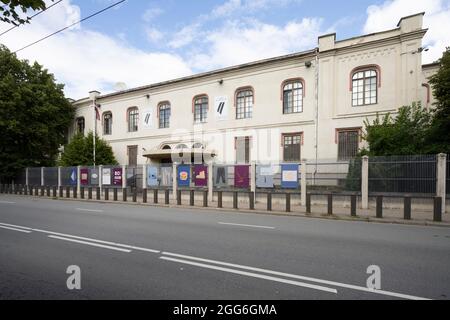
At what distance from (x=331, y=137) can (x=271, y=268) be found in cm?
1662

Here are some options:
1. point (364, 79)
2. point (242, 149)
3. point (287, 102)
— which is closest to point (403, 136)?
point (364, 79)

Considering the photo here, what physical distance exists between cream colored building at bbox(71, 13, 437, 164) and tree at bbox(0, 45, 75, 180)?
27.4 ft

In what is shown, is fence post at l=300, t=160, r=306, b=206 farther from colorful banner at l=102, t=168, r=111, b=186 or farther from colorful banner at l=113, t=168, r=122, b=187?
colorful banner at l=102, t=168, r=111, b=186

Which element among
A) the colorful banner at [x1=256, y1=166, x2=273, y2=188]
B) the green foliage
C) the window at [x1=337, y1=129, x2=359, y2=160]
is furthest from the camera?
the window at [x1=337, y1=129, x2=359, y2=160]

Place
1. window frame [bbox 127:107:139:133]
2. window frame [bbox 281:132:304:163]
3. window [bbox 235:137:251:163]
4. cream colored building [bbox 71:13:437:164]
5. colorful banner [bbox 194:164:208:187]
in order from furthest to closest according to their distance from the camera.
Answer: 1. window frame [bbox 127:107:139:133]
2. window [bbox 235:137:251:163]
3. window frame [bbox 281:132:304:163]
4. cream colored building [bbox 71:13:437:164]
5. colorful banner [bbox 194:164:208:187]

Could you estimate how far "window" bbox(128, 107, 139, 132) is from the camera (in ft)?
93.2

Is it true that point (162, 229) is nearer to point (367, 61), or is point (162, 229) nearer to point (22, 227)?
point (22, 227)

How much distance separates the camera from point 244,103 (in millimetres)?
22859

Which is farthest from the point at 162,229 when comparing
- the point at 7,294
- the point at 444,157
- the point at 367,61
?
the point at 367,61

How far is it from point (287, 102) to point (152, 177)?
12.0 m

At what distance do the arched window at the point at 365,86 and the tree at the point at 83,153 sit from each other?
929 inches

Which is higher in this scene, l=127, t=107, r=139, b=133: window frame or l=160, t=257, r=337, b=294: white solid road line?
l=127, t=107, r=139, b=133: window frame

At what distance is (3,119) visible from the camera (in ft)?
78.8

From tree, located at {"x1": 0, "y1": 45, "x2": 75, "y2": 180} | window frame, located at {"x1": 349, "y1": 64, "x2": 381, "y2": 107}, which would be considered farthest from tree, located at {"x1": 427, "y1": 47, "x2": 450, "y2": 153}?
tree, located at {"x1": 0, "y1": 45, "x2": 75, "y2": 180}
